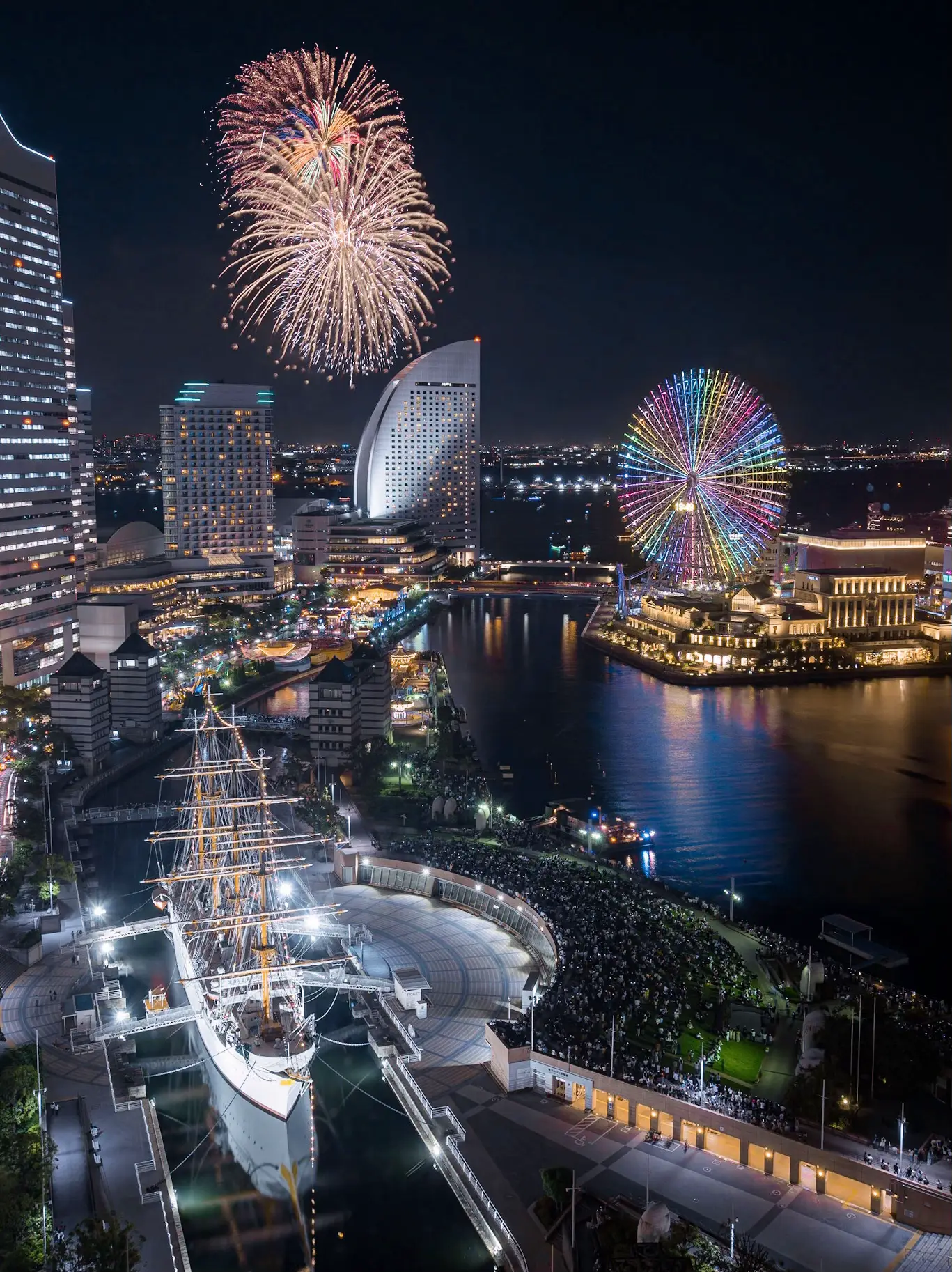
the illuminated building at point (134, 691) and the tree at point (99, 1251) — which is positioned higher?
the illuminated building at point (134, 691)

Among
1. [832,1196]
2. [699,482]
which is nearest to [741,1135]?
[832,1196]

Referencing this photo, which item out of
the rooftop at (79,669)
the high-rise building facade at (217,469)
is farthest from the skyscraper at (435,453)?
the rooftop at (79,669)

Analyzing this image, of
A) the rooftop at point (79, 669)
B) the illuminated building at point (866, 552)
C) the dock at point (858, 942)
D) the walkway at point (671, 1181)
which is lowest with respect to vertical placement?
the dock at point (858, 942)

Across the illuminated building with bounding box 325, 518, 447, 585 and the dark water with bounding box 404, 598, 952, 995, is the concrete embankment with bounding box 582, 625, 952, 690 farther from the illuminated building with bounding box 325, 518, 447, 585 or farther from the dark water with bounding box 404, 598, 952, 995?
the illuminated building with bounding box 325, 518, 447, 585

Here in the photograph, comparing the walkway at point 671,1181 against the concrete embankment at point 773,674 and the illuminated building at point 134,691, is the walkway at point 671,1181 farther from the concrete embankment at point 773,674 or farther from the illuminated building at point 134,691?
the concrete embankment at point 773,674

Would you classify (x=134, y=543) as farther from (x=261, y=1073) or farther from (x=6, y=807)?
(x=261, y=1073)

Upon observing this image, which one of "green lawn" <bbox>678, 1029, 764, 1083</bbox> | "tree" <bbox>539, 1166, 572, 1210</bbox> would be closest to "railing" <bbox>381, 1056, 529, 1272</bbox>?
"tree" <bbox>539, 1166, 572, 1210</bbox>

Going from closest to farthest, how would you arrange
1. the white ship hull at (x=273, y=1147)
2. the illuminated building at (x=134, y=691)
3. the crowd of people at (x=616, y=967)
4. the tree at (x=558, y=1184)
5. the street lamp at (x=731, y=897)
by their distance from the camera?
1. the tree at (x=558, y=1184)
2. the white ship hull at (x=273, y=1147)
3. the crowd of people at (x=616, y=967)
4. the street lamp at (x=731, y=897)
5. the illuminated building at (x=134, y=691)
